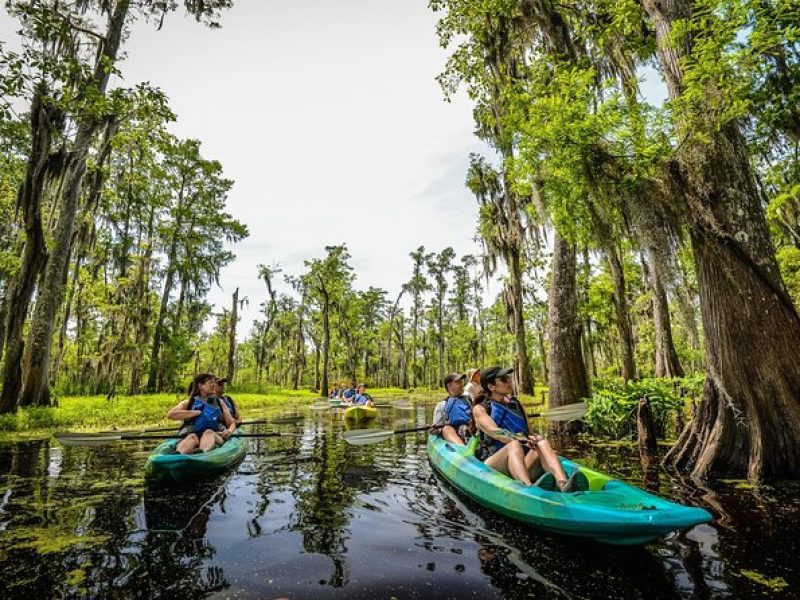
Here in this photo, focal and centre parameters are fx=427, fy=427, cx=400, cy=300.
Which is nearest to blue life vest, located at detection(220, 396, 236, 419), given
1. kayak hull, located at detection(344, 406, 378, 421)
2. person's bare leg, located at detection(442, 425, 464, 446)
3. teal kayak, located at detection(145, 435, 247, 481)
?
teal kayak, located at detection(145, 435, 247, 481)

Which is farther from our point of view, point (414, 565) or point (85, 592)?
point (414, 565)

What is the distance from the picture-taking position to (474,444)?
242 inches

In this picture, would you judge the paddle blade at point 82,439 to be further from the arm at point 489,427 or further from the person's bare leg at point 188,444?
the arm at point 489,427

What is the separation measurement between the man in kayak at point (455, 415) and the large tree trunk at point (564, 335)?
397 cm

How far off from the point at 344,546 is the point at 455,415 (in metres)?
4.15

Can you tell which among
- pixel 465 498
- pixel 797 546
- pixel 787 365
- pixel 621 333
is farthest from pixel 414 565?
pixel 621 333

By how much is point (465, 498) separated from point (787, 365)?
176 inches

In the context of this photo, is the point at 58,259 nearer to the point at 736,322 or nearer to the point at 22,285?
the point at 22,285

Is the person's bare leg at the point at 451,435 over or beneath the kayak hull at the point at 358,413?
Answer: over

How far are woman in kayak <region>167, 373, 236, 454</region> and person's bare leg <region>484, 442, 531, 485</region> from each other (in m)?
4.71

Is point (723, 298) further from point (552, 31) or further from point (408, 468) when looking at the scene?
point (552, 31)

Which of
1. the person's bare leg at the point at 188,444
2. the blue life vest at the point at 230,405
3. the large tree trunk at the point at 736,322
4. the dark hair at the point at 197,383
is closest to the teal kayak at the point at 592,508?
the large tree trunk at the point at 736,322

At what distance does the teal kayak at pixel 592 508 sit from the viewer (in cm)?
333

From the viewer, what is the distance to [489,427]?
17.8 ft
